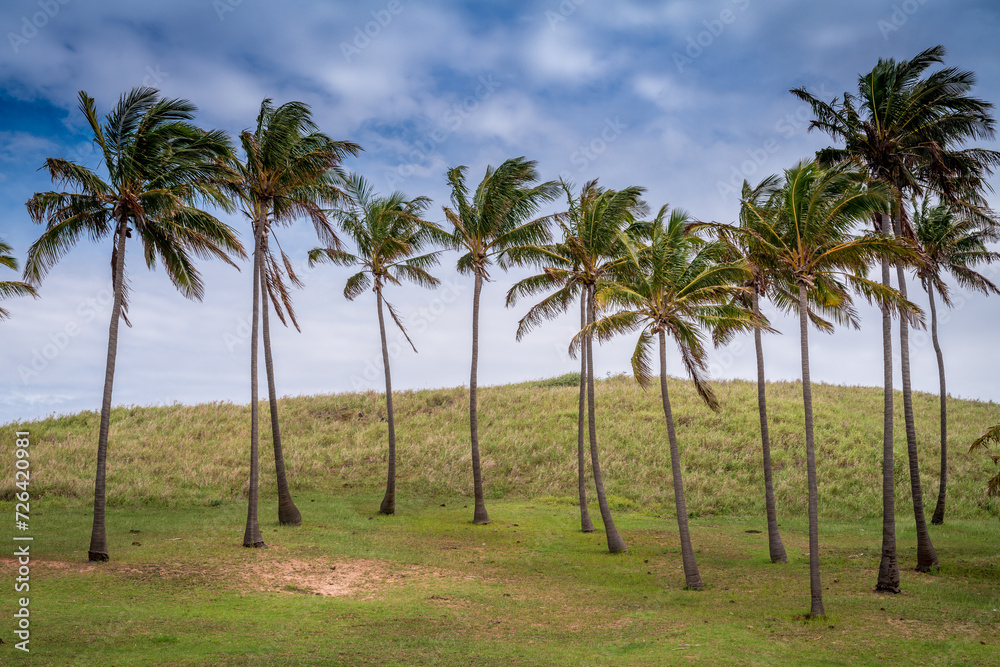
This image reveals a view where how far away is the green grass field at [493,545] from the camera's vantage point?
13.6 m

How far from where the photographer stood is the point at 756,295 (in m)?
23.3

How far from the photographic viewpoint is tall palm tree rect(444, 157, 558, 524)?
91.7 ft

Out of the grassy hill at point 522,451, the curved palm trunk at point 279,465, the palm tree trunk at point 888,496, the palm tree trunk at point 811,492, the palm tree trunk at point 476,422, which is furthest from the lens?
the grassy hill at point 522,451

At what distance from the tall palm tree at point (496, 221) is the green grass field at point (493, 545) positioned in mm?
7224

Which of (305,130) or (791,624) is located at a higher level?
(305,130)


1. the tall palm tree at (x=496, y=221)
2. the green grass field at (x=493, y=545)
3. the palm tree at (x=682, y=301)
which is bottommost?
the green grass field at (x=493, y=545)

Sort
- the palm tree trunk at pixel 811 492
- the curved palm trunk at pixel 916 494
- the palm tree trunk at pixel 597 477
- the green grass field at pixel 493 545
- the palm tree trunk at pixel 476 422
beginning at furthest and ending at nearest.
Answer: the palm tree trunk at pixel 476 422 → the palm tree trunk at pixel 597 477 → the curved palm trunk at pixel 916 494 → the palm tree trunk at pixel 811 492 → the green grass field at pixel 493 545

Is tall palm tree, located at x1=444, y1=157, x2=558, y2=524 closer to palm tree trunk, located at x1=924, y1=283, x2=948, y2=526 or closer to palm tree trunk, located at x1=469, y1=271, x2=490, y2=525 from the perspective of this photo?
palm tree trunk, located at x1=469, y1=271, x2=490, y2=525

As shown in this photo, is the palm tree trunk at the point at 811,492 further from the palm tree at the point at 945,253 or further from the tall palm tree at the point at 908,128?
the palm tree at the point at 945,253

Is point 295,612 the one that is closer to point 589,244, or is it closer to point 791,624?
point 791,624

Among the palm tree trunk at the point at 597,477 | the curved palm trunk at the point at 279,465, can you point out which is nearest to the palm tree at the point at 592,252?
the palm tree trunk at the point at 597,477

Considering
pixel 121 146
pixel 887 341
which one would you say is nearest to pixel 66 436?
pixel 121 146

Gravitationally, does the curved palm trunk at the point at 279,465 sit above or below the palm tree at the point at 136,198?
below

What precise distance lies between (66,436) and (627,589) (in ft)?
116
